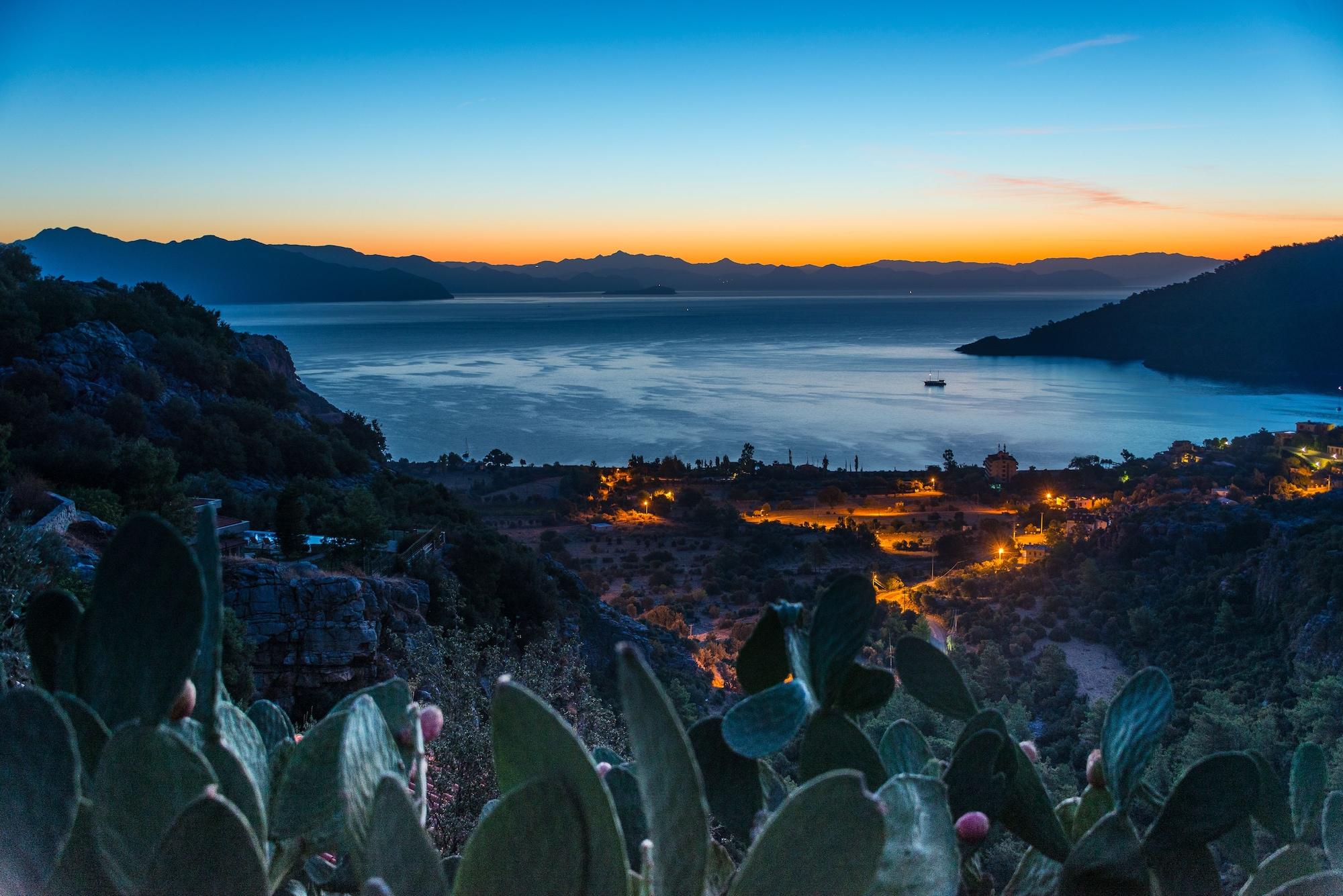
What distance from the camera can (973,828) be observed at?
0.58 metres

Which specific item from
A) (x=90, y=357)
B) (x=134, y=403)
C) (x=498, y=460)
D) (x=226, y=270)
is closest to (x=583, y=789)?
(x=134, y=403)

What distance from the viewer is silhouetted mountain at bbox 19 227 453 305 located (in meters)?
75.5

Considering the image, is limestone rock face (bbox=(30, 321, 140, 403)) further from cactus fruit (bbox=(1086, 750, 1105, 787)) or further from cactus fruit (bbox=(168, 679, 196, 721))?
cactus fruit (bbox=(1086, 750, 1105, 787))

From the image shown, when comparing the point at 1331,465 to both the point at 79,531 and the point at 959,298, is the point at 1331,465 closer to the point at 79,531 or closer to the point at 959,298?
the point at 79,531

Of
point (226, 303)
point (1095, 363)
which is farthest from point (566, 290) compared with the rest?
point (1095, 363)

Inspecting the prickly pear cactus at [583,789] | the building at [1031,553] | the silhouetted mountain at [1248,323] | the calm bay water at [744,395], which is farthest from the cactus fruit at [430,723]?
the silhouetted mountain at [1248,323]

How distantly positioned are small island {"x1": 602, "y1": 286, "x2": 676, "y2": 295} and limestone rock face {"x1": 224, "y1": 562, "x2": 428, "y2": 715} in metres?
163

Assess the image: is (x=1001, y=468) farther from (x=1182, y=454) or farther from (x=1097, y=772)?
(x=1097, y=772)

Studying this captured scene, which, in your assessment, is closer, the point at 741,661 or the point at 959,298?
the point at 741,661

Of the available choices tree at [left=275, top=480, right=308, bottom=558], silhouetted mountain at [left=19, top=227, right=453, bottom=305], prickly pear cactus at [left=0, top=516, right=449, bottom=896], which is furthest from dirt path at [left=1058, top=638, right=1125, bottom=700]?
silhouetted mountain at [left=19, top=227, right=453, bottom=305]

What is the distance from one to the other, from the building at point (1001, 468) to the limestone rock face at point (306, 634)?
21999mm

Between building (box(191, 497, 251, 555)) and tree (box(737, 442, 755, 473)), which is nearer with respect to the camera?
building (box(191, 497, 251, 555))

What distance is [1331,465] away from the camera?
20.1 meters

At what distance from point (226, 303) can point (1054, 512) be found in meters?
114
